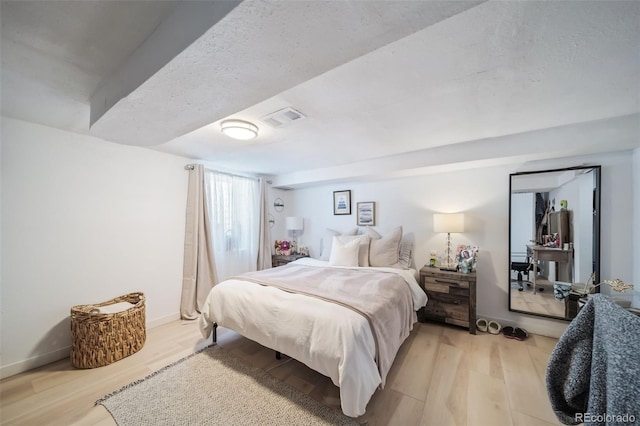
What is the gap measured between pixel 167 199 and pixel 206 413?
249 cm

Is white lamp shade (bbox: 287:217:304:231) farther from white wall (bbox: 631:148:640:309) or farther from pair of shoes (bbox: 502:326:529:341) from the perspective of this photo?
white wall (bbox: 631:148:640:309)

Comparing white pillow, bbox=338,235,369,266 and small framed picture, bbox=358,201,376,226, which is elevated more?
small framed picture, bbox=358,201,376,226

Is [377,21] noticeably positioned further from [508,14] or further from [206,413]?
[206,413]

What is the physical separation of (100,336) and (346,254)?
2.71m

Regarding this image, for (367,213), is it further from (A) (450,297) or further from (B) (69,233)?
(B) (69,233)

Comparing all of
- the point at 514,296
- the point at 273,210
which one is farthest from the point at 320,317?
the point at 273,210

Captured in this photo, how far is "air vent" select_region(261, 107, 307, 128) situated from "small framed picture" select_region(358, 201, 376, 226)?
214cm

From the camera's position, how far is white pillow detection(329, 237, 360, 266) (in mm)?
3168

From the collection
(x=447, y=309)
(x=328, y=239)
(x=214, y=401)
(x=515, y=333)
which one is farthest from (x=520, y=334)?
(x=214, y=401)

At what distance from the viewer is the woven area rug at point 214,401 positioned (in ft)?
4.94

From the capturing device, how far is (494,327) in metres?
2.67

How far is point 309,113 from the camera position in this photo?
185cm

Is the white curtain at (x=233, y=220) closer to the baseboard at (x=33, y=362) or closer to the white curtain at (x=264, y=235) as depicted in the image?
the white curtain at (x=264, y=235)

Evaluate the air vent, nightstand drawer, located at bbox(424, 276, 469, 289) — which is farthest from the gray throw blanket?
nightstand drawer, located at bbox(424, 276, 469, 289)
